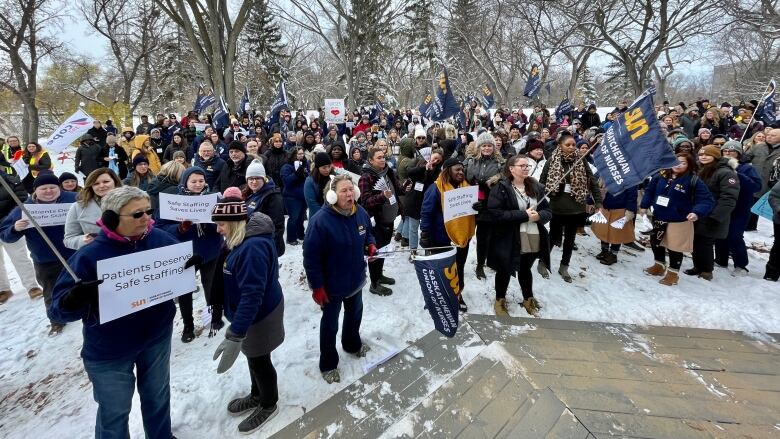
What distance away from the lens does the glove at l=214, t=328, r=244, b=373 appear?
248 cm

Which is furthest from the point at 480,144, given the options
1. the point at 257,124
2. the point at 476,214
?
the point at 257,124

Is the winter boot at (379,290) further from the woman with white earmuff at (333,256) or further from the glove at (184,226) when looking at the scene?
the glove at (184,226)

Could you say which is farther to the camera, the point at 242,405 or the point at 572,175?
the point at 572,175

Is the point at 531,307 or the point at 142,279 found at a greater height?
the point at 142,279

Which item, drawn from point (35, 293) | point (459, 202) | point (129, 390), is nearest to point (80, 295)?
point (129, 390)

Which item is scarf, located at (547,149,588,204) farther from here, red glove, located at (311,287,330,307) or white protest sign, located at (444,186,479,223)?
red glove, located at (311,287,330,307)

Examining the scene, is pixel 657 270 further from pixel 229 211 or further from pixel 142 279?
pixel 142 279

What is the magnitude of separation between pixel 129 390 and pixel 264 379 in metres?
0.94

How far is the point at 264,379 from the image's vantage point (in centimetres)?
301

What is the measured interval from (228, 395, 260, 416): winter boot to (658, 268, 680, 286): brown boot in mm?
5988

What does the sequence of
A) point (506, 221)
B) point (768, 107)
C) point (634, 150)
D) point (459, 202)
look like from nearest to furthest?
1. point (634, 150)
2. point (459, 202)
3. point (506, 221)
4. point (768, 107)

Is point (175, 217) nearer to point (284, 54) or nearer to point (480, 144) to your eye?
point (480, 144)

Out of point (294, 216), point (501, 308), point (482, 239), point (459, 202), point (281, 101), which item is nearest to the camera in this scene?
point (459, 202)

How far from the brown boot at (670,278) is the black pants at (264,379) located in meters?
5.83
